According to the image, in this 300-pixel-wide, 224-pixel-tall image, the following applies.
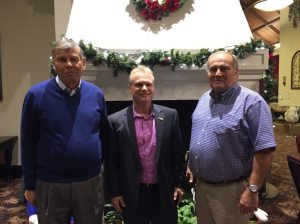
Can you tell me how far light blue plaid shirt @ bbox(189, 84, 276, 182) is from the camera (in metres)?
1.81

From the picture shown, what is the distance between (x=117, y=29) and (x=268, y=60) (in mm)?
1726

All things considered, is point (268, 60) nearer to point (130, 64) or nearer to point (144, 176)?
point (130, 64)

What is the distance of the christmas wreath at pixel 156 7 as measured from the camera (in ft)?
11.4

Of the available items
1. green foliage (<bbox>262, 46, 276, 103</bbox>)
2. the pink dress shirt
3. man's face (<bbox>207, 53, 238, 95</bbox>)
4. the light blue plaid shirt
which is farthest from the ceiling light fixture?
the pink dress shirt

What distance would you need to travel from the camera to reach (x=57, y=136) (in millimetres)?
1820

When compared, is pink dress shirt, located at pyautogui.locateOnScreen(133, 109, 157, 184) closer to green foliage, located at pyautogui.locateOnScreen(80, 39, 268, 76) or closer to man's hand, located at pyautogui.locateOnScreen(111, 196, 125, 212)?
man's hand, located at pyautogui.locateOnScreen(111, 196, 125, 212)

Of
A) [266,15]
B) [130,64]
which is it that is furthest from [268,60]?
[266,15]

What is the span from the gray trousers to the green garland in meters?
1.59

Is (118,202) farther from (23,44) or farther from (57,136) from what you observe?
(23,44)

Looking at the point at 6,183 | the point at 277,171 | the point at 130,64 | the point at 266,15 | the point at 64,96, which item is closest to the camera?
the point at 64,96

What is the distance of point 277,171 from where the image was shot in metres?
5.09

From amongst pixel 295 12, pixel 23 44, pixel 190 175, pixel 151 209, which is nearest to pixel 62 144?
pixel 151 209

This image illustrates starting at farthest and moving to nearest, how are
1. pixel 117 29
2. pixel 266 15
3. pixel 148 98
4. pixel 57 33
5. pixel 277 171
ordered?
pixel 266 15, pixel 277 171, pixel 57 33, pixel 117 29, pixel 148 98

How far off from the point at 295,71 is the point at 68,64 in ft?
26.0
